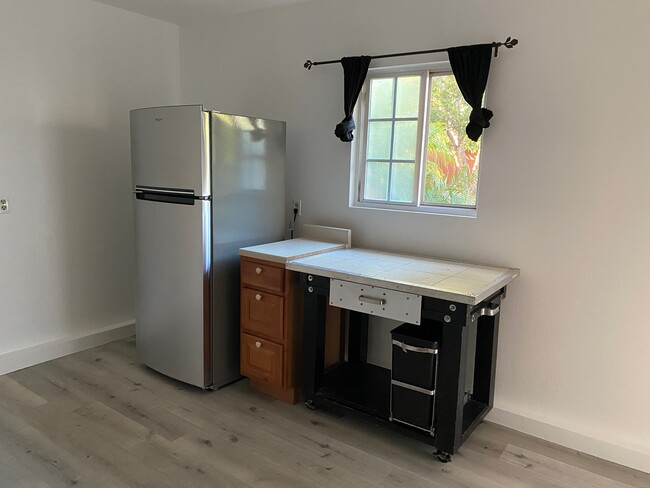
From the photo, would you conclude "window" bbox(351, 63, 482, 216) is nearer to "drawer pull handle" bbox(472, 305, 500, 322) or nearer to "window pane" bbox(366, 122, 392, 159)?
"window pane" bbox(366, 122, 392, 159)

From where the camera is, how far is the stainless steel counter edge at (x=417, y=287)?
2.07 meters

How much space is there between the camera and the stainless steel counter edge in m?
2.07

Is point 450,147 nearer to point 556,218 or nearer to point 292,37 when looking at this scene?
point 556,218

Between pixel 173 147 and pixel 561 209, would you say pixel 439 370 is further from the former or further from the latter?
pixel 173 147

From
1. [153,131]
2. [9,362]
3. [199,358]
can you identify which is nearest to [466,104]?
[153,131]

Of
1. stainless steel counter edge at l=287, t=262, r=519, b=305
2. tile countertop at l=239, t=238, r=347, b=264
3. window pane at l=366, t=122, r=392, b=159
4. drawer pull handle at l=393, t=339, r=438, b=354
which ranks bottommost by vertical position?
drawer pull handle at l=393, t=339, r=438, b=354

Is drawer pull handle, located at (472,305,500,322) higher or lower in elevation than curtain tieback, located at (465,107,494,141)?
lower

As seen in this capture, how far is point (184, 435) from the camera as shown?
2449 mm

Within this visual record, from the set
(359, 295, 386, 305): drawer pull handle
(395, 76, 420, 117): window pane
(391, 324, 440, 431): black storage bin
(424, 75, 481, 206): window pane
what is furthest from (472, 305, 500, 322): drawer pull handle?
(395, 76, 420, 117): window pane

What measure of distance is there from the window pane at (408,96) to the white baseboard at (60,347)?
254 cm

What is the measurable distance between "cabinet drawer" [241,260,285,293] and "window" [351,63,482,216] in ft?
2.49

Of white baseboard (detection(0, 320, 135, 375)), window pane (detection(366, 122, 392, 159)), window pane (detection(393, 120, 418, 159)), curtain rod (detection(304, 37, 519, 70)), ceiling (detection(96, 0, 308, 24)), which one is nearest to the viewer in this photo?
curtain rod (detection(304, 37, 519, 70))

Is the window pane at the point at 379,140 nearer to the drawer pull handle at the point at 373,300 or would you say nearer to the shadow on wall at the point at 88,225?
the drawer pull handle at the point at 373,300

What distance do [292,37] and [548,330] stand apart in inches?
92.5
